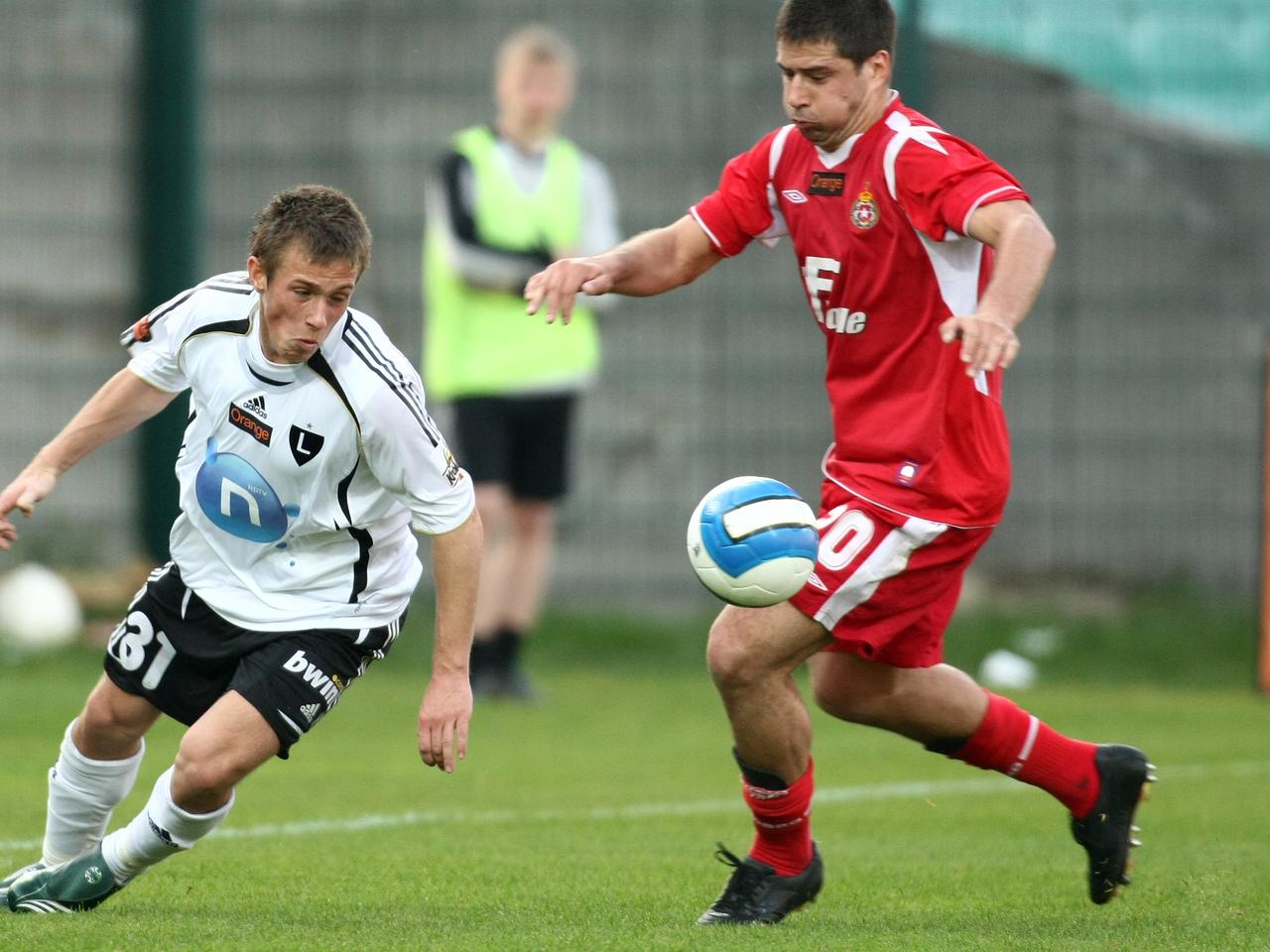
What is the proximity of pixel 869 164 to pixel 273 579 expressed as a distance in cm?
167

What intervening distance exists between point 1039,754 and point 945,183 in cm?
145

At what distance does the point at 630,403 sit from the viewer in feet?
38.3

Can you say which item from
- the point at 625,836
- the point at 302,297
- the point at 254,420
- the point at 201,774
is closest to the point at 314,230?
the point at 302,297

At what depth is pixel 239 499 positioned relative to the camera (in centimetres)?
479

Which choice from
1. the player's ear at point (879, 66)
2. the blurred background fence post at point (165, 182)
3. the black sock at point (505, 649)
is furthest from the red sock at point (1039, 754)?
the blurred background fence post at point (165, 182)

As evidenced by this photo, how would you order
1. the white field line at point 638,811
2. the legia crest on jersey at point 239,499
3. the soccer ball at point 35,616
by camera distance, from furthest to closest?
the soccer ball at point 35,616 → the white field line at point 638,811 → the legia crest on jersey at point 239,499

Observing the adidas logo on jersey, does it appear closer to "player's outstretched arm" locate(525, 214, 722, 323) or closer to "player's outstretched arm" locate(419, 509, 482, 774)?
"player's outstretched arm" locate(419, 509, 482, 774)

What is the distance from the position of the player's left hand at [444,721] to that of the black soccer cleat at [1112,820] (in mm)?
1606

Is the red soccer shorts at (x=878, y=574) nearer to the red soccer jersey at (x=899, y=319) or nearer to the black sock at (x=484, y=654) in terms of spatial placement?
the red soccer jersey at (x=899, y=319)

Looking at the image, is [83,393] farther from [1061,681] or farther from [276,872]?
[276,872]

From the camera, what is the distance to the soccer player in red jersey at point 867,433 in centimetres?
492

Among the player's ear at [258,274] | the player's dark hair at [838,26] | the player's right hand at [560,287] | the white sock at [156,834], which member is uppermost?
the player's dark hair at [838,26]

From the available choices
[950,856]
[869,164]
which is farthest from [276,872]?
[869,164]

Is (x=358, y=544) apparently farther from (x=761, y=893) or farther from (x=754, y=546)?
(x=761, y=893)
